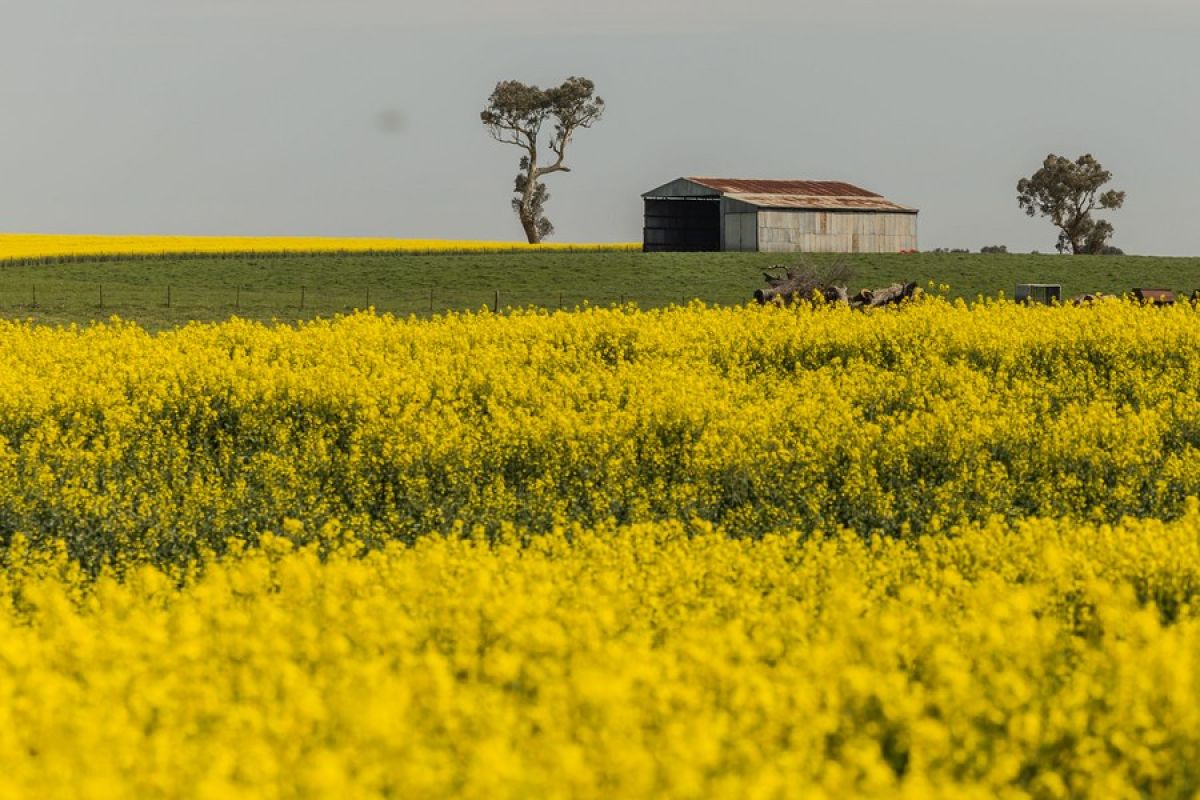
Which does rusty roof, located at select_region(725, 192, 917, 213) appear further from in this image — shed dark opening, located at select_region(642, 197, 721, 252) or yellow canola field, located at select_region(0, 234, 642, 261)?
yellow canola field, located at select_region(0, 234, 642, 261)

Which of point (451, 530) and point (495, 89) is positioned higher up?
point (495, 89)

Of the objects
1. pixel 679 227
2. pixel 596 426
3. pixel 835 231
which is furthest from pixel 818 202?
pixel 596 426

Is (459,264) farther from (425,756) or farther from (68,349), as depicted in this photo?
(425,756)

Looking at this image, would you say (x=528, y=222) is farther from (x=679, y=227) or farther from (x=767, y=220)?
(x=767, y=220)

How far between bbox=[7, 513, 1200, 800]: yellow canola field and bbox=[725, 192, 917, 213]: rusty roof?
6141cm

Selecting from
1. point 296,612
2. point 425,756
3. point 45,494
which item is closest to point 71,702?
point 296,612

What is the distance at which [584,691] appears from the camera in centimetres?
611

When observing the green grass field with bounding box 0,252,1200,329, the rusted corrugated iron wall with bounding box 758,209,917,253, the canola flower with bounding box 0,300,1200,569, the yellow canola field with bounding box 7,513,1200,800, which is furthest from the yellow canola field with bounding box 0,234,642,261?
the yellow canola field with bounding box 7,513,1200,800

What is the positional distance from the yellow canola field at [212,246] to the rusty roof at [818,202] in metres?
10.1

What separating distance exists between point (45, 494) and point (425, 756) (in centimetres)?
1088

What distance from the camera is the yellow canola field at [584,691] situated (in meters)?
5.68

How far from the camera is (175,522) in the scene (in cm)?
1443

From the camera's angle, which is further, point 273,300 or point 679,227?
point 679,227

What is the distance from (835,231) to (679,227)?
7.69 metres
